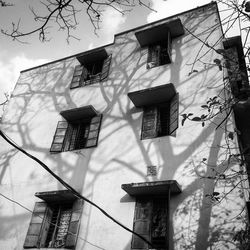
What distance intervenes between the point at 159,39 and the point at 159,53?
0.61 meters

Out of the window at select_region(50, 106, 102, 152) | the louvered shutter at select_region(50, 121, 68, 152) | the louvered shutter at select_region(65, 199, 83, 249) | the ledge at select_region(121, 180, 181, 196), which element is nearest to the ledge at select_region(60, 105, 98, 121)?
the window at select_region(50, 106, 102, 152)

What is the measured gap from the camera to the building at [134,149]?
5.84 metres

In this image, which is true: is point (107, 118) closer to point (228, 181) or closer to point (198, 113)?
point (198, 113)

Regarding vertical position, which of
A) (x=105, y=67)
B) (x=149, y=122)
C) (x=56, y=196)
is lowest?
(x=56, y=196)

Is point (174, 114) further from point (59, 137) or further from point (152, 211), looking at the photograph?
point (59, 137)

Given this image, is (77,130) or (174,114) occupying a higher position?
(77,130)

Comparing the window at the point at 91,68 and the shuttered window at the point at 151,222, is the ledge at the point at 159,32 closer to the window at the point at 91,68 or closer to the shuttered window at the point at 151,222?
the window at the point at 91,68

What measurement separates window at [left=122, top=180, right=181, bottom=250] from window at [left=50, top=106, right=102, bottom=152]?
2.33 metres

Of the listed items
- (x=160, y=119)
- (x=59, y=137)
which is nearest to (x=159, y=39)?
(x=160, y=119)

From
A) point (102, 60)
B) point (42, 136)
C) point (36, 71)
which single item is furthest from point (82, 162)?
point (36, 71)

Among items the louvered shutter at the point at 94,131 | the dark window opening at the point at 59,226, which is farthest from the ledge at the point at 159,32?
the dark window opening at the point at 59,226

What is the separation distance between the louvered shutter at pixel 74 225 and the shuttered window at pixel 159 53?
484 centimetres

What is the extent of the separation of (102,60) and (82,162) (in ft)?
14.8

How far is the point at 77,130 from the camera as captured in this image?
9.02 meters
